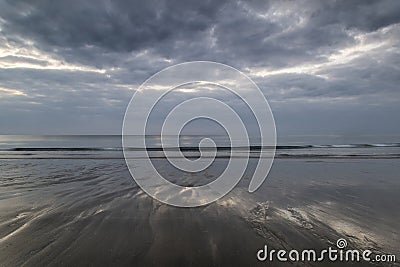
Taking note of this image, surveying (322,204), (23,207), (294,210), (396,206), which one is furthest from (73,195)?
(396,206)

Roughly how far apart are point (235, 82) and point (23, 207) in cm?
718

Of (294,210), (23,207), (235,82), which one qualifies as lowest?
(23,207)

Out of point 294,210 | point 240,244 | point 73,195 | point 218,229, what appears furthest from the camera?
point 73,195

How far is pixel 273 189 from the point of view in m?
8.16

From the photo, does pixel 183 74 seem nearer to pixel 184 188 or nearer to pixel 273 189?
pixel 184 188

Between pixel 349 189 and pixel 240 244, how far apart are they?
6567 millimetres

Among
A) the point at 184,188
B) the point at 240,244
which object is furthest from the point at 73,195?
the point at 240,244

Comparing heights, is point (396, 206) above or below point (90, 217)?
above

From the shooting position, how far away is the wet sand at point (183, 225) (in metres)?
3.49

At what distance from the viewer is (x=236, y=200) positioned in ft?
22.2

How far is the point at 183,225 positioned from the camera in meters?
4.79

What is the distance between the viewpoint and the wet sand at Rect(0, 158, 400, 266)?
3490 mm

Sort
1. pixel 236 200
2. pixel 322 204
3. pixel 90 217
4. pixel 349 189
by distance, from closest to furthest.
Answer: pixel 90 217, pixel 322 204, pixel 236 200, pixel 349 189

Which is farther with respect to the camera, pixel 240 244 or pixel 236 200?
pixel 236 200
